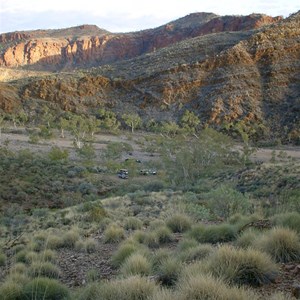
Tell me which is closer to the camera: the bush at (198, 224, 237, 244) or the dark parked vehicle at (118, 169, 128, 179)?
the bush at (198, 224, 237, 244)

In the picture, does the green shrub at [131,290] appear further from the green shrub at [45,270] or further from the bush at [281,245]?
the green shrub at [45,270]

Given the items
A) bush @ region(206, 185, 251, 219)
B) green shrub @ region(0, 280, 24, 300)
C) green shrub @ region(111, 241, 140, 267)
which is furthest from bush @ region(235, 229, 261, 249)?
bush @ region(206, 185, 251, 219)

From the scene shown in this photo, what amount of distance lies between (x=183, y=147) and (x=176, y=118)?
4498 centimetres

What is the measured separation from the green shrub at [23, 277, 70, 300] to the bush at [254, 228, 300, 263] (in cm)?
312

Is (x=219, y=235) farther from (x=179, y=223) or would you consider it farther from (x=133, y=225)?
(x=133, y=225)

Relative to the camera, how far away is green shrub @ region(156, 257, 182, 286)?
6262mm

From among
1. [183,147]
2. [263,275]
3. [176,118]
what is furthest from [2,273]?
[176,118]

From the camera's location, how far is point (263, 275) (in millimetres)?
5738

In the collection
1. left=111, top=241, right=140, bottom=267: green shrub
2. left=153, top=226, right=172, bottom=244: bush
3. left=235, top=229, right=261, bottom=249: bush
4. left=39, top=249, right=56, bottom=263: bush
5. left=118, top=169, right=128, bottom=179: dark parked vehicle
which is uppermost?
left=235, top=229, right=261, bottom=249: bush

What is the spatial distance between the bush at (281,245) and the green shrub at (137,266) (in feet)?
5.81

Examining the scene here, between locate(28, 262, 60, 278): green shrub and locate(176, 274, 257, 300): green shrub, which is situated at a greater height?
locate(176, 274, 257, 300): green shrub

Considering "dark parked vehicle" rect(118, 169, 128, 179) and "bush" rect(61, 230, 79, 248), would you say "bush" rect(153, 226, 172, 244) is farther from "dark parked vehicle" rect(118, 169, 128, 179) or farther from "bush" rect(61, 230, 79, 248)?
"dark parked vehicle" rect(118, 169, 128, 179)

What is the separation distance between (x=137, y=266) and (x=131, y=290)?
1.68 m

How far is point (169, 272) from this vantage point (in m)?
6.42
